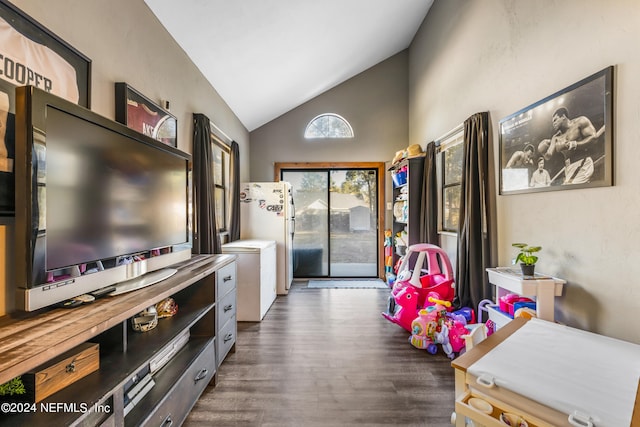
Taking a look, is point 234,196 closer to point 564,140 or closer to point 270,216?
point 270,216

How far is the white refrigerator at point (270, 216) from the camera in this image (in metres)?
4.09

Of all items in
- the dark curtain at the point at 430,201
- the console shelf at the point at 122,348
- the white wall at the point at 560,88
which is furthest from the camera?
the dark curtain at the point at 430,201

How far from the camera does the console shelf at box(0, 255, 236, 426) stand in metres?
0.81

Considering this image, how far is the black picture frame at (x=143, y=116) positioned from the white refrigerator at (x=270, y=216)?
1.84 metres

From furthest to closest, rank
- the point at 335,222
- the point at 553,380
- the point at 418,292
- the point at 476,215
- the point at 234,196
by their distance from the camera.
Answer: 1. the point at 335,222
2. the point at 234,196
3. the point at 418,292
4. the point at 476,215
5. the point at 553,380

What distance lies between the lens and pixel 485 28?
2564mm

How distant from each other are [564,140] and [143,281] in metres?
2.60

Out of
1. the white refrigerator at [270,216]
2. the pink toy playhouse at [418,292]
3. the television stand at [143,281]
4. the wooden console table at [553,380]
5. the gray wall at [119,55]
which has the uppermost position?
the gray wall at [119,55]

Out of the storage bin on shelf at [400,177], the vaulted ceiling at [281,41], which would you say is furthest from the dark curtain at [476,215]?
the vaulted ceiling at [281,41]

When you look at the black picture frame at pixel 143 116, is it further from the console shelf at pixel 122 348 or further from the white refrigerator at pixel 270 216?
the white refrigerator at pixel 270 216

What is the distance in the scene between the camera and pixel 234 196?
3861 millimetres

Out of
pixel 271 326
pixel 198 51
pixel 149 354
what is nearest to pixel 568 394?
pixel 149 354

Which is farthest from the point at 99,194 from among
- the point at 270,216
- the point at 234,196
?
the point at 270,216

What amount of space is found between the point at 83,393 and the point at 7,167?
87 centimetres
